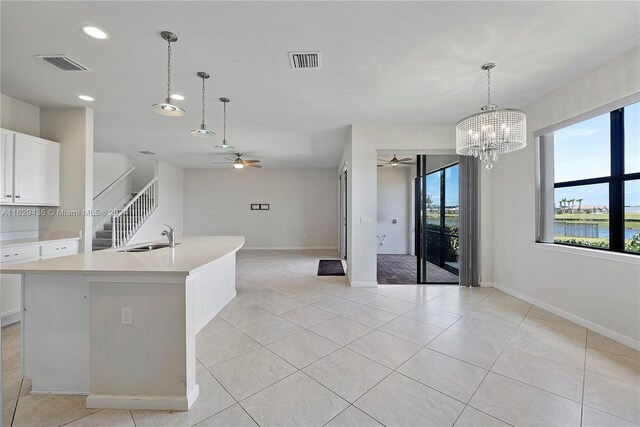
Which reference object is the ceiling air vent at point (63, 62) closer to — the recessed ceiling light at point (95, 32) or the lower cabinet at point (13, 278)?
the recessed ceiling light at point (95, 32)

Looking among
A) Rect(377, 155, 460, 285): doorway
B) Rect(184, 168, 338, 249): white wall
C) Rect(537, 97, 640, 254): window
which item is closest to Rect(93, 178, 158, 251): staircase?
Rect(184, 168, 338, 249): white wall

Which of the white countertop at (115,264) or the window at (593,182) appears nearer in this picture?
the white countertop at (115,264)

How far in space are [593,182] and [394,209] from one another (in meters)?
4.88

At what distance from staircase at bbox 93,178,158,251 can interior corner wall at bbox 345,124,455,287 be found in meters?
5.12

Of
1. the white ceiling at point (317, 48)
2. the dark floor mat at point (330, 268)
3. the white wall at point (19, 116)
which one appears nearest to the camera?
the white ceiling at point (317, 48)

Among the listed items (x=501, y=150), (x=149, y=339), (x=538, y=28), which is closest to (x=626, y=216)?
(x=501, y=150)

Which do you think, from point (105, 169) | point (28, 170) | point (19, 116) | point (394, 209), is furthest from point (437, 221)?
point (105, 169)

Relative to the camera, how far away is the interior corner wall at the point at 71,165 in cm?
360

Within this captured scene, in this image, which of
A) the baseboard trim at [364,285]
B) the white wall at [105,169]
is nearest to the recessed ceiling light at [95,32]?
the baseboard trim at [364,285]

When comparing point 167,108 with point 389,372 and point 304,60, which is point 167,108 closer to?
point 304,60

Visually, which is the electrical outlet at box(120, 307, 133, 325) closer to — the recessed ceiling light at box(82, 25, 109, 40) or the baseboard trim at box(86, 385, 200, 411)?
the baseboard trim at box(86, 385, 200, 411)

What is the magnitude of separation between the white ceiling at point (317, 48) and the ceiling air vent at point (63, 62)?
7cm

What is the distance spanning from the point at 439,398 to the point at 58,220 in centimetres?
501

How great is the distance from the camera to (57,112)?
3633 millimetres
